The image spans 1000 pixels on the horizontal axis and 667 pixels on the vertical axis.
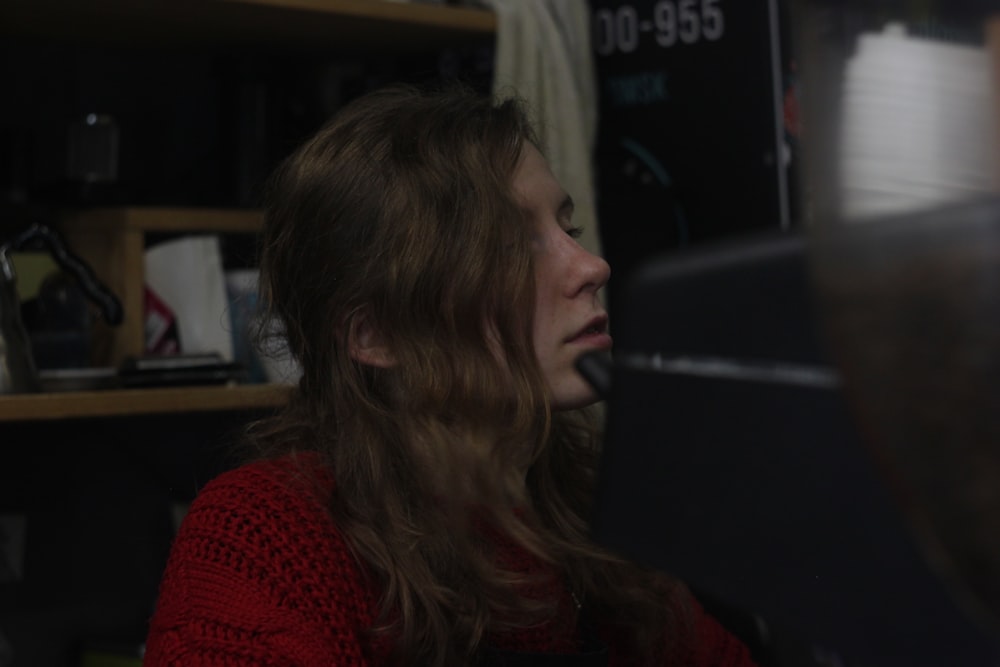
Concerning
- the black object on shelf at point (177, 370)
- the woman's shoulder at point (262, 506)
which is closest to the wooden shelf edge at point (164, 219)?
the black object on shelf at point (177, 370)

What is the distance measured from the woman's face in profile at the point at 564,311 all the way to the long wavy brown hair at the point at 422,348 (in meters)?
0.01

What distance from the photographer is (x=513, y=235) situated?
108 centimetres

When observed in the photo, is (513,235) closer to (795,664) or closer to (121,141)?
(795,664)

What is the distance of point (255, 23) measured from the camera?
1.76 m

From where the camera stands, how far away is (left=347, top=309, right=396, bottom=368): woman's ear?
1132 millimetres

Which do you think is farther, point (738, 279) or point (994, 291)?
point (738, 279)

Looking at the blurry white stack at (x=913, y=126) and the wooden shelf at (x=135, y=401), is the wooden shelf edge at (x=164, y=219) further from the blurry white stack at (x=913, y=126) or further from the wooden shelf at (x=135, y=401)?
the blurry white stack at (x=913, y=126)

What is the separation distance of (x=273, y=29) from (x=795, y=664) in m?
1.11

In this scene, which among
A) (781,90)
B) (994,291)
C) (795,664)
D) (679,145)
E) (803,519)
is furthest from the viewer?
(679,145)

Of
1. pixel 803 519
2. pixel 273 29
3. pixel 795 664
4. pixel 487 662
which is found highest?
pixel 273 29

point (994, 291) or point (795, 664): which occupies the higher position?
point (994, 291)

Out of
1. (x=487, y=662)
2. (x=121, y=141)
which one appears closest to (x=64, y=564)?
(x=121, y=141)

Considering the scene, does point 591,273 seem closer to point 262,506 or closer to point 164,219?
point 262,506

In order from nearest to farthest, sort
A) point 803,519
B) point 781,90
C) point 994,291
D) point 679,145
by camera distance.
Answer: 1. point 994,291
2. point 803,519
3. point 781,90
4. point 679,145
